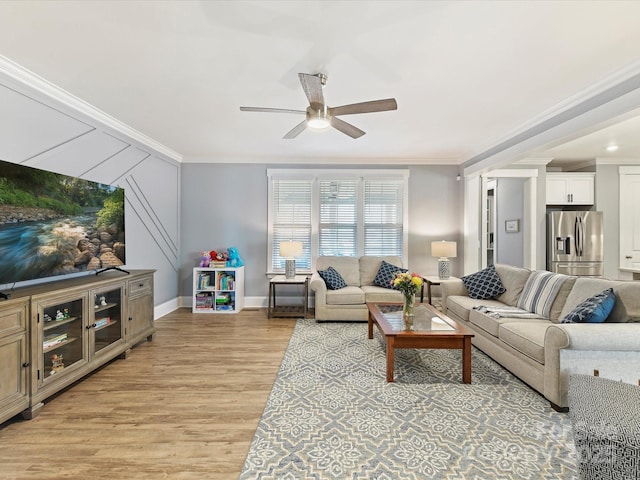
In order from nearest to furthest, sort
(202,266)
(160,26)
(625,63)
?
1. (160,26)
2. (625,63)
3. (202,266)

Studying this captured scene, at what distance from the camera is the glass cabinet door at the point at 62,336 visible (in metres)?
2.38

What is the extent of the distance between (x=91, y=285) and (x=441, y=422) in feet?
10.0

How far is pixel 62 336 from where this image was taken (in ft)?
8.30

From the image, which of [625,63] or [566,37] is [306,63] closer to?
[566,37]

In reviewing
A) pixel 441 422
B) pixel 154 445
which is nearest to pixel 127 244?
pixel 154 445

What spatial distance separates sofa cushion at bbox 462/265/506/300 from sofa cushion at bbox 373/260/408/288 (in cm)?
108

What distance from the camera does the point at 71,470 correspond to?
1721mm

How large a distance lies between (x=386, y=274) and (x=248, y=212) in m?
2.63

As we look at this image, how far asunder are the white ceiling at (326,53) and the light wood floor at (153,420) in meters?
2.66

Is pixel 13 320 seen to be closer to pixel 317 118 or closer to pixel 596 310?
pixel 317 118

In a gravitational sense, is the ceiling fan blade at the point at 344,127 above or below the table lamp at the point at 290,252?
above

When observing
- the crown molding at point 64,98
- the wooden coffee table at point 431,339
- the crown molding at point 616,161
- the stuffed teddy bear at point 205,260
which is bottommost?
the wooden coffee table at point 431,339

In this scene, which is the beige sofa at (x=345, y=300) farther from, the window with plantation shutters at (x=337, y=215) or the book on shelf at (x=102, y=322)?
the book on shelf at (x=102, y=322)

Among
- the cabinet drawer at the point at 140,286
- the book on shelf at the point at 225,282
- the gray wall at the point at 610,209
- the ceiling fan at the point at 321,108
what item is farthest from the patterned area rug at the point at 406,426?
the gray wall at the point at 610,209
